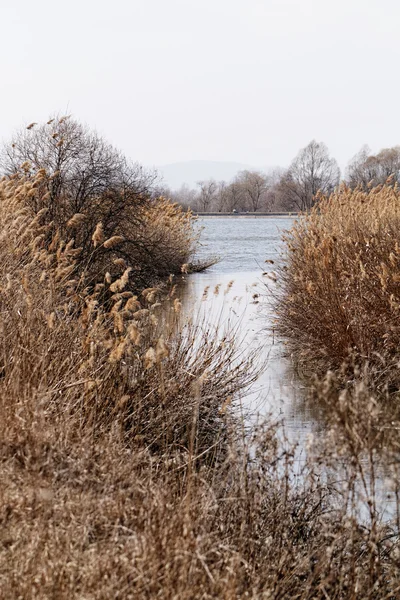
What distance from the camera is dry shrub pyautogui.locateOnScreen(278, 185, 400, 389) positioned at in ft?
28.4

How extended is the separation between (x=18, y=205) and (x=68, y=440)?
15.7ft

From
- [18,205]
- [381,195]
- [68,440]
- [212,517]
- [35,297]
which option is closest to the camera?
[212,517]

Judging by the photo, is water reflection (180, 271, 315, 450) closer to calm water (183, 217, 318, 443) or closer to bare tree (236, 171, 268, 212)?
calm water (183, 217, 318, 443)

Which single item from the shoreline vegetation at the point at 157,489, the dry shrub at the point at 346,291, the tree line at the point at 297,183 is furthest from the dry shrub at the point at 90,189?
the tree line at the point at 297,183

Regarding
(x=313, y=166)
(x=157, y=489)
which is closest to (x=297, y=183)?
(x=313, y=166)

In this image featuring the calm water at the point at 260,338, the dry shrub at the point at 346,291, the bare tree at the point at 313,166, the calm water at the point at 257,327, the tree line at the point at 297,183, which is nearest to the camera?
the calm water at the point at 260,338

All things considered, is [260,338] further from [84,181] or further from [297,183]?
[297,183]

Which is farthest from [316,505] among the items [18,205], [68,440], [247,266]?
[247,266]

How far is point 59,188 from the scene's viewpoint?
1523 centimetres

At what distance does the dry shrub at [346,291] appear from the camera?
8656mm

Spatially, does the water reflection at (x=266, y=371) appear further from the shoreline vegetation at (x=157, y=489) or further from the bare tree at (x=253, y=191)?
the bare tree at (x=253, y=191)

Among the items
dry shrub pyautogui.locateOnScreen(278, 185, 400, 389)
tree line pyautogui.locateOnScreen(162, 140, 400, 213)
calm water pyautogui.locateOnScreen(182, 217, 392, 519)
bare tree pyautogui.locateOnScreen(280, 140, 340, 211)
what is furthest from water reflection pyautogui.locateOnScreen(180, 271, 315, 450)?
bare tree pyautogui.locateOnScreen(280, 140, 340, 211)

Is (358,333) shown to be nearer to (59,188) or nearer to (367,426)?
(367,426)

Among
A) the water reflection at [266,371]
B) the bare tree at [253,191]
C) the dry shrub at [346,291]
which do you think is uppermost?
the bare tree at [253,191]
